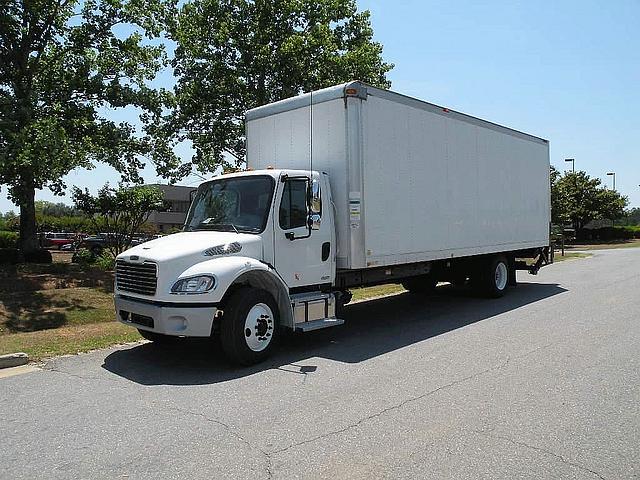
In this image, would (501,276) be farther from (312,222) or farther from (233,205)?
(233,205)

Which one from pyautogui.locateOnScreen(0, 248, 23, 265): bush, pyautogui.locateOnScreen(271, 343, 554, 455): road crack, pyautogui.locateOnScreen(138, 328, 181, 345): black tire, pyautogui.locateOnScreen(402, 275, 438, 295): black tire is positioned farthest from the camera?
pyautogui.locateOnScreen(0, 248, 23, 265): bush

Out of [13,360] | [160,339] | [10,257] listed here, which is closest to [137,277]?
[160,339]

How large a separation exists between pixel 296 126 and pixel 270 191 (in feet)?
6.15

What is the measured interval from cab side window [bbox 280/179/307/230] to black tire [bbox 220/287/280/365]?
1.09 m

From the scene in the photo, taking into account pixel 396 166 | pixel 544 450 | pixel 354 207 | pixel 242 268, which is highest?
pixel 396 166

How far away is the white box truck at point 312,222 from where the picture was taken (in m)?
6.99

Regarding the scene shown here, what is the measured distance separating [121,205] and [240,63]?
624cm

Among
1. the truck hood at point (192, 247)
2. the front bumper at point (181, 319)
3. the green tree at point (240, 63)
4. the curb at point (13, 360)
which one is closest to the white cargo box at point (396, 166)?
the truck hood at point (192, 247)

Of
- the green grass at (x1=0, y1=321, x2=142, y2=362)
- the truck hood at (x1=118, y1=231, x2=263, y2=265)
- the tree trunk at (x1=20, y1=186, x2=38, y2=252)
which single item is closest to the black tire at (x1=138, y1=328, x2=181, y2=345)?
the green grass at (x1=0, y1=321, x2=142, y2=362)

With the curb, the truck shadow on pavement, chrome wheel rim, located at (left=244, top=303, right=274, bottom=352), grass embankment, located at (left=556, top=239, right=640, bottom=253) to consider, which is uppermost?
chrome wheel rim, located at (left=244, top=303, right=274, bottom=352)

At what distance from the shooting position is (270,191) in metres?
7.86

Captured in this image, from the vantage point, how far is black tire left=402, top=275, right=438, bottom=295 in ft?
44.0

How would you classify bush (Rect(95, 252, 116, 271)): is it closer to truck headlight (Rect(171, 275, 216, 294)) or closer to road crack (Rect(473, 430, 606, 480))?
truck headlight (Rect(171, 275, 216, 294))

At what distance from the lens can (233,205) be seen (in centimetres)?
820
